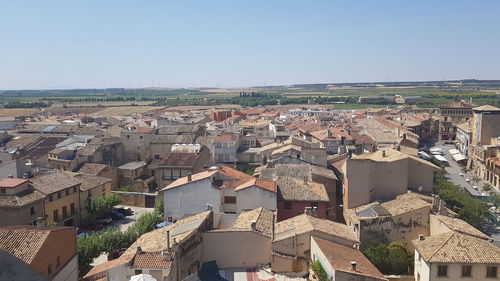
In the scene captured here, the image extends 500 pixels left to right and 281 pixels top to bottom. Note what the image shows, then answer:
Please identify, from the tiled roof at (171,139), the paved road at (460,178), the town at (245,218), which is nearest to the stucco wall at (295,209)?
the town at (245,218)

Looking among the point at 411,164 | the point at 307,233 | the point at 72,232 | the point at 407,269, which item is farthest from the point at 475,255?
the point at 72,232

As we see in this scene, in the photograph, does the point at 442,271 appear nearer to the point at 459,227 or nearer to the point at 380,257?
the point at 380,257

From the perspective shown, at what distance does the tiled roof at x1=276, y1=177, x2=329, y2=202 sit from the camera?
32109 millimetres

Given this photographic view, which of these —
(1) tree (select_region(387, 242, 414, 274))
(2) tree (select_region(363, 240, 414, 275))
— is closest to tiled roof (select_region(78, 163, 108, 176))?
(2) tree (select_region(363, 240, 414, 275))

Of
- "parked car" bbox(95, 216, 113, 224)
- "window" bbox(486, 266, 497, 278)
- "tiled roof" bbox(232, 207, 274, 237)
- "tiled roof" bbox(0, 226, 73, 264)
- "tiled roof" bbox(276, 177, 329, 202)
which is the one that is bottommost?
"parked car" bbox(95, 216, 113, 224)

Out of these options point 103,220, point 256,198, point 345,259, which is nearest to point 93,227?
point 103,220

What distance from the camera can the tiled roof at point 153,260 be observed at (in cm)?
2003

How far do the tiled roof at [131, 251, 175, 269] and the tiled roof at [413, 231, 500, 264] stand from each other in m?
12.6

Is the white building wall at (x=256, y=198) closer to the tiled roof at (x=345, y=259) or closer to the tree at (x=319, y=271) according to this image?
the tiled roof at (x=345, y=259)

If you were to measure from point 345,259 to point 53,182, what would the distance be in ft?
79.7

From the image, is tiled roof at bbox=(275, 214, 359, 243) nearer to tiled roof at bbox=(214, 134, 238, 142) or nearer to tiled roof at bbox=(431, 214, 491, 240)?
tiled roof at bbox=(431, 214, 491, 240)

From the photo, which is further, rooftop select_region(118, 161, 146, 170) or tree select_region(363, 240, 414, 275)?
rooftop select_region(118, 161, 146, 170)

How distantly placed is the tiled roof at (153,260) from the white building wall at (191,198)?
36.4 ft

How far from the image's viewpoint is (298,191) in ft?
108
